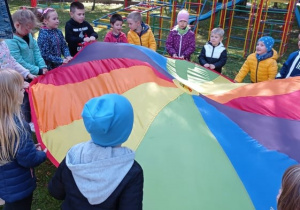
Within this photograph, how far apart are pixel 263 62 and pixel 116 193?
3.46m

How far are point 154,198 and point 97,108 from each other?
3.55ft

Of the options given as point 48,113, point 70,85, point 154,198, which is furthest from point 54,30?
point 154,198

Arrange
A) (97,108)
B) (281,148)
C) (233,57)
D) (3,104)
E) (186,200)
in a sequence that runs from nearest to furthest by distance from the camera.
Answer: (97,108)
(3,104)
(186,200)
(281,148)
(233,57)

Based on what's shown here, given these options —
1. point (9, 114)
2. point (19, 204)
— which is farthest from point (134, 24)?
point (19, 204)

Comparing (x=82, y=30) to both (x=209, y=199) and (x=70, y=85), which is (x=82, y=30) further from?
(x=209, y=199)

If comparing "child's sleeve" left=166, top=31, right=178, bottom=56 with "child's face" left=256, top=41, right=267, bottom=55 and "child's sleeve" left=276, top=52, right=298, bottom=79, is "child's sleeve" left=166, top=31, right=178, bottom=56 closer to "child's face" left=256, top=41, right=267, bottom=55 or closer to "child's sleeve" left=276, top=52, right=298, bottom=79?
"child's face" left=256, top=41, right=267, bottom=55

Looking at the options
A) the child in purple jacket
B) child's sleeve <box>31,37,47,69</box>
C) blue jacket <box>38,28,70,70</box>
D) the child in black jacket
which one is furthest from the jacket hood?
the child in purple jacket

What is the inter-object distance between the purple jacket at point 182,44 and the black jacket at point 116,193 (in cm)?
365

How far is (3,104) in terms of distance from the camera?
190 centimetres

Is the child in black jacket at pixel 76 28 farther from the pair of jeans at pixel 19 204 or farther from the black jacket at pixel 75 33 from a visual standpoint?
the pair of jeans at pixel 19 204

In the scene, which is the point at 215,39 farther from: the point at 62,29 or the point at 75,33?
the point at 62,29

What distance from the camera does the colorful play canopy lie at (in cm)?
227

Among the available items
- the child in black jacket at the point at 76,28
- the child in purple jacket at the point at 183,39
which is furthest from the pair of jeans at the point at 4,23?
the child in purple jacket at the point at 183,39

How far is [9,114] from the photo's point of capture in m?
1.92
